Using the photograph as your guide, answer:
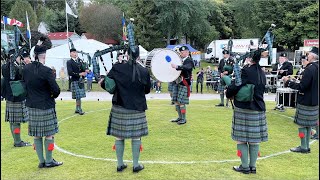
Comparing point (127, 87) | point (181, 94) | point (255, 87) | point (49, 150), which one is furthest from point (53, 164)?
point (181, 94)

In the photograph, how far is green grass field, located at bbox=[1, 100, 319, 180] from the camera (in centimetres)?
512

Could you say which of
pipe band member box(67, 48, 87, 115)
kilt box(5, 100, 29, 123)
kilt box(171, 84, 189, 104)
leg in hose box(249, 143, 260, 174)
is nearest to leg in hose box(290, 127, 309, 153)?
leg in hose box(249, 143, 260, 174)

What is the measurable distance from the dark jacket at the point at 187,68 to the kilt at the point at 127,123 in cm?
280

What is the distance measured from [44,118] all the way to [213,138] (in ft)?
11.4

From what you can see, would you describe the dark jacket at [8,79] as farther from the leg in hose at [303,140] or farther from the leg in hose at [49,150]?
the leg in hose at [303,140]

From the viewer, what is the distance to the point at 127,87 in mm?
4977

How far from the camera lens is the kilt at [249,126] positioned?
5.03 meters

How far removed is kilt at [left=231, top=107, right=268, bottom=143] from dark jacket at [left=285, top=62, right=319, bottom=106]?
1.35 m

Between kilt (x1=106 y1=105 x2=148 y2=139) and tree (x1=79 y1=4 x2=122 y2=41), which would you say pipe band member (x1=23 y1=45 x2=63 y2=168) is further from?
tree (x1=79 y1=4 x2=122 y2=41)

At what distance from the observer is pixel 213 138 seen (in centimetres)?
722

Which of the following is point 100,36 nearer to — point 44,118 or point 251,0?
point 251,0

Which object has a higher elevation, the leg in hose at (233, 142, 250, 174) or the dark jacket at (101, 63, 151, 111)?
the dark jacket at (101, 63, 151, 111)

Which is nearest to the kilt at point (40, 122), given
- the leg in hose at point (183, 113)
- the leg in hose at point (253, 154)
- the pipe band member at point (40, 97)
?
the pipe band member at point (40, 97)

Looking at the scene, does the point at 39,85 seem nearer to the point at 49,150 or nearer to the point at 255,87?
the point at 49,150
